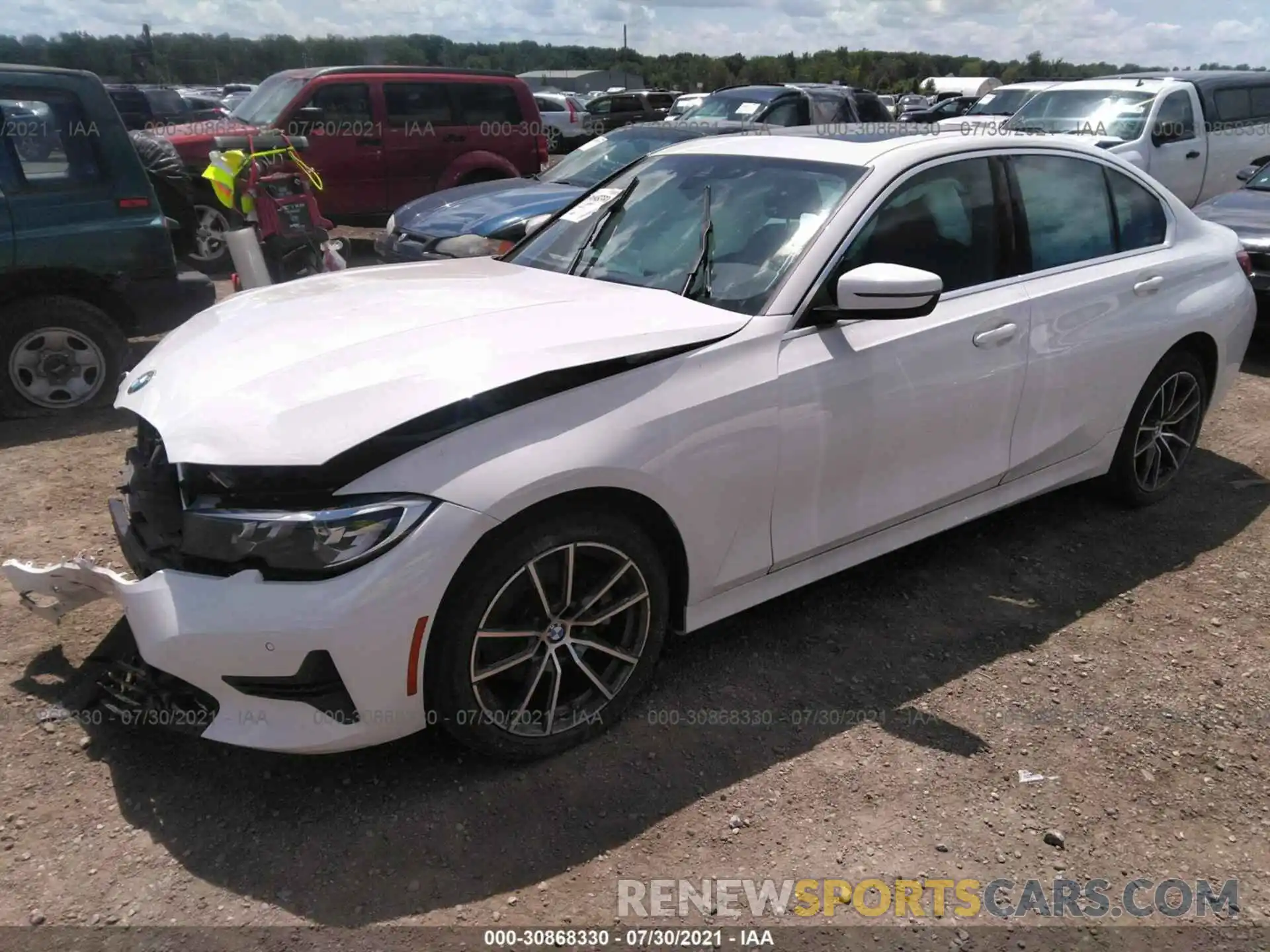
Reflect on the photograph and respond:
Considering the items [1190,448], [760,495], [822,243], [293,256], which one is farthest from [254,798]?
[293,256]

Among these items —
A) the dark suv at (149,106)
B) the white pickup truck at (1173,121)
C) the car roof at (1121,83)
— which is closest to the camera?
the white pickup truck at (1173,121)

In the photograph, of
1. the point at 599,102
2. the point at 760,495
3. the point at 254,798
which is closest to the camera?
the point at 254,798

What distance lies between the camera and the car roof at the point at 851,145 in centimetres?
356

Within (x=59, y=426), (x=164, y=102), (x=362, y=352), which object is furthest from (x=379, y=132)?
(x=164, y=102)

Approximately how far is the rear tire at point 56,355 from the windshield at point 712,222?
330 cm

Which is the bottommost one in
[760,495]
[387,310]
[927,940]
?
[927,940]

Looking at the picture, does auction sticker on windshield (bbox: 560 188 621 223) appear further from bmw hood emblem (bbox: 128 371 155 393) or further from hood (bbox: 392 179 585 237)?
hood (bbox: 392 179 585 237)

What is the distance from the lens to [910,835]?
2695 millimetres

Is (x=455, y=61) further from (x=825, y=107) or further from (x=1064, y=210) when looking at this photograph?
(x=1064, y=210)

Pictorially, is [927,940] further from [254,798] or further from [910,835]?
[254,798]

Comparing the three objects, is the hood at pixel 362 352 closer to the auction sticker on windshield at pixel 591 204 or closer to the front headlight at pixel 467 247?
the auction sticker on windshield at pixel 591 204

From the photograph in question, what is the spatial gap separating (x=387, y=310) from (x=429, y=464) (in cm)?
87

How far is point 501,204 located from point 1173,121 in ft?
24.5

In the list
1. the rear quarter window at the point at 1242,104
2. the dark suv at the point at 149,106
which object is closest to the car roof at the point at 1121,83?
the rear quarter window at the point at 1242,104
